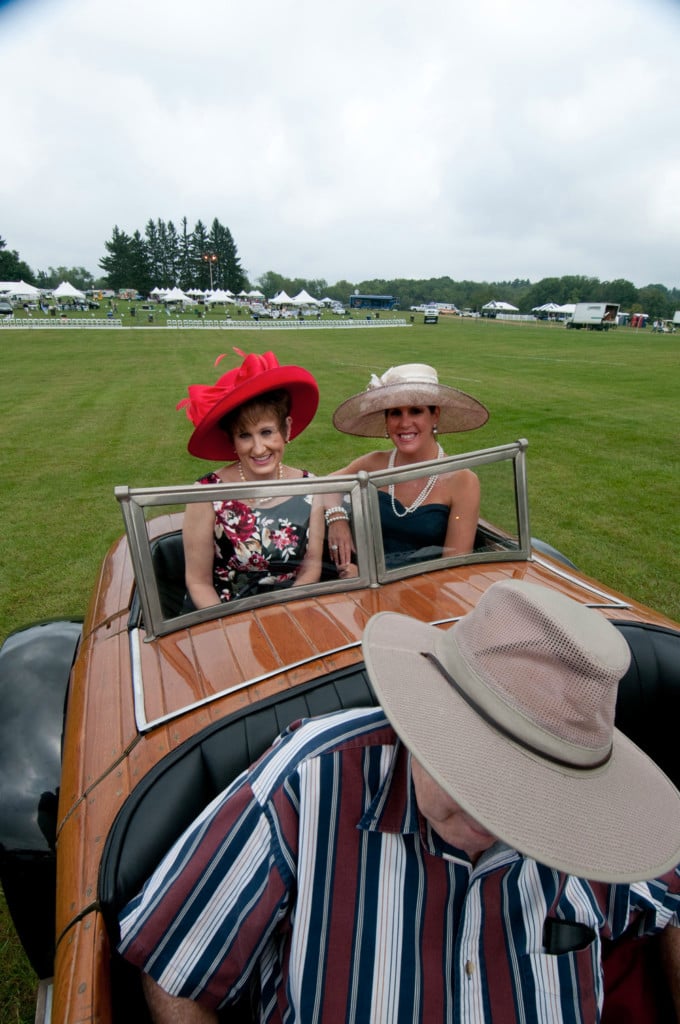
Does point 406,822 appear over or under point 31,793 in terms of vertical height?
over

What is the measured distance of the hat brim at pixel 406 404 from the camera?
8.79 ft

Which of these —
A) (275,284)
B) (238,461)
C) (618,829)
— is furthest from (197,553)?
(275,284)

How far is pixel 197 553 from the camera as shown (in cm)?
216

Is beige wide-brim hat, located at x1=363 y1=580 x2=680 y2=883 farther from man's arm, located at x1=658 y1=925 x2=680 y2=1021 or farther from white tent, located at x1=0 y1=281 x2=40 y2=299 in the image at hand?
white tent, located at x1=0 y1=281 x2=40 y2=299

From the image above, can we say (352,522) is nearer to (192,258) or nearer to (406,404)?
(406,404)

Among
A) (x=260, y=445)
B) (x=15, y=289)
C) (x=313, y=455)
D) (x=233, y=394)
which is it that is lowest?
(x=313, y=455)

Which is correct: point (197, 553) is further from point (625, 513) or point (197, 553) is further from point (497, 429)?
point (497, 429)

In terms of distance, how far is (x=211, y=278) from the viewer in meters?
93.0

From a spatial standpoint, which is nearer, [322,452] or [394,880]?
[394,880]

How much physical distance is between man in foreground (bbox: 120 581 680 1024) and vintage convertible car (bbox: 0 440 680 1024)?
0.24m

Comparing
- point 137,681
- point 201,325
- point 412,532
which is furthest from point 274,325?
point 137,681

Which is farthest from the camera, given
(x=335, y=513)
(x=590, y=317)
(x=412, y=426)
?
(x=590, y=317)

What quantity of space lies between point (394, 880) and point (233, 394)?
1799 millimetres

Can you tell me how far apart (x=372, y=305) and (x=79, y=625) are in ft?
339
